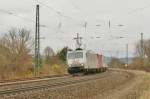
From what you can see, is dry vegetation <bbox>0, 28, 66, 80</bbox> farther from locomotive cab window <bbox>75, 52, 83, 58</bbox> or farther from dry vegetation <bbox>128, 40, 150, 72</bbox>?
dry vegetation <bbox>128, 40, 150, 72</bbox>

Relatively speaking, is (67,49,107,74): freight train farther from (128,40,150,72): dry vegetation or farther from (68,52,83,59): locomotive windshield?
(128,40,150,72): dry vegetation

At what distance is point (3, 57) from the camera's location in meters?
47.1

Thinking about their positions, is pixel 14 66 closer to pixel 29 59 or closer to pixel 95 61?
pixel 29 59

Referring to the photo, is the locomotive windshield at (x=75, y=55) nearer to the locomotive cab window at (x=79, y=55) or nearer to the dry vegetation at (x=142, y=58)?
the locomotive cab window at (x=79, y=55)

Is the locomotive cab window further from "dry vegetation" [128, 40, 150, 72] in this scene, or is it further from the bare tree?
"dry vegetation" [128, 40, 150, 72]

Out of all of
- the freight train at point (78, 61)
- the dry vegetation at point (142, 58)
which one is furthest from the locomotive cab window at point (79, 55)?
the dry vegetation at point (142, 58)

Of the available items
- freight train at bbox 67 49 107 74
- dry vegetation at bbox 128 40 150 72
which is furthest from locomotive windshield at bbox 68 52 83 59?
dry vegetation at bbox 128 40 150 72

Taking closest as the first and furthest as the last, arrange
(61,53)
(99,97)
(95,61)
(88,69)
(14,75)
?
(99,97) < (14,75) < (88,69) < (95,61) < (61,53)

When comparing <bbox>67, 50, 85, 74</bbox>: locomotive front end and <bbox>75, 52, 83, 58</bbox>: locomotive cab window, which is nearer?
<bbox>67, 50, 85, 74</bbox>: locomotive front end

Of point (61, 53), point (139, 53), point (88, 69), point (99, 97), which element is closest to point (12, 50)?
point (88, 69)

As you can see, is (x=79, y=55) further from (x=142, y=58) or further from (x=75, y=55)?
(x=142, y=58)

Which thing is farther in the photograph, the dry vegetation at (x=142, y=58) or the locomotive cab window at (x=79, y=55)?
the dry vegetation at (x=142, y=58)

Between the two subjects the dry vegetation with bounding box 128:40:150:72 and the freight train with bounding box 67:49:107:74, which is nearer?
the freight train with bounding box 67:49:107:74

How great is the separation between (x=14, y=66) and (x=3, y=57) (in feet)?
8.39
